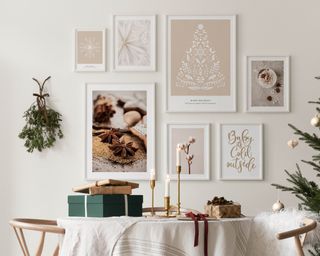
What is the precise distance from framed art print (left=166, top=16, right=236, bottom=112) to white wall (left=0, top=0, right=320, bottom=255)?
63 mm

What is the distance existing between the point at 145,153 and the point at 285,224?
5.79ft

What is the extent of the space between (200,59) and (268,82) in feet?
1.73

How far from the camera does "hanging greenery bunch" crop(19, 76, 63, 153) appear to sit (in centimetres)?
505

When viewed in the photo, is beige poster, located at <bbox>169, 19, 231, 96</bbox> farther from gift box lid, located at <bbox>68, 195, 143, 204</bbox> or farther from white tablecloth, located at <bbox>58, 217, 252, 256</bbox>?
white tablecloth, located at <bbox>58, 217, 252, 256</bbox>

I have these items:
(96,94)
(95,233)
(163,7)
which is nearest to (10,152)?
(96,94)

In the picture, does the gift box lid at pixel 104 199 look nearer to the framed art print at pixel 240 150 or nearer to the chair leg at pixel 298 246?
the chair leg at pixel 298 246

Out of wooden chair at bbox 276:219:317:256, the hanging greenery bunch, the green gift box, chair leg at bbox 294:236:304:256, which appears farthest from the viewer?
the hanging greenery bunch

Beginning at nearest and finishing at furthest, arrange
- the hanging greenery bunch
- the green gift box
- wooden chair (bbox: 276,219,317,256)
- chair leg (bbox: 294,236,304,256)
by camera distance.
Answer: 1. wooden chair (bbox: 276,219,317,256)
2. chair leg (bbox: 294,236,304,256)
3. the green gift box
4. the hanging greenery bunch

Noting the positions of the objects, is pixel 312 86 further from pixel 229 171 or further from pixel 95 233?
pixel 95 233

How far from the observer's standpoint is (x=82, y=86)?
512 cm

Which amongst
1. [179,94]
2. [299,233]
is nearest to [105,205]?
[299,233]

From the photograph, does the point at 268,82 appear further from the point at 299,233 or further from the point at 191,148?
the point at 299,233

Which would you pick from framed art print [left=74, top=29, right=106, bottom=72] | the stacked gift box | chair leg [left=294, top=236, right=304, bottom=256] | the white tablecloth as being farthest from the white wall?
the white tablecloth

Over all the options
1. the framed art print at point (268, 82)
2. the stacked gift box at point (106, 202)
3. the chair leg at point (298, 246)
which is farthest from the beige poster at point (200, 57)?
the chair leg at point (298, 246)
